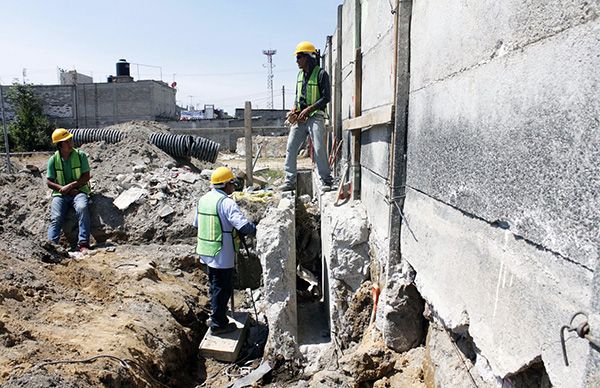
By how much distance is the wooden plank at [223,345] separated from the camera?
180 inches

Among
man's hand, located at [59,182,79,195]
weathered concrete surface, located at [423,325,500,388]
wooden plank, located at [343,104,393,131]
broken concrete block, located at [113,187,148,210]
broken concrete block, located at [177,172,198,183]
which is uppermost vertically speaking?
wooden plank, located at [343,104,393,131]

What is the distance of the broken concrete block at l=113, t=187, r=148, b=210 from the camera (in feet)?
24.9

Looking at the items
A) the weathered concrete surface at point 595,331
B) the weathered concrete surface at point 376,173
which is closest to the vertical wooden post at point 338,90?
the weathered concrete surface at point 376,173

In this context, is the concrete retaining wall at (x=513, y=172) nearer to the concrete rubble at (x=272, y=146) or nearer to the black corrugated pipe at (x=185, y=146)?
the black corrugated pipe at (x=185, y=146)

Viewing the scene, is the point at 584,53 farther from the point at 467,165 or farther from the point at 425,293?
the point at 425,293

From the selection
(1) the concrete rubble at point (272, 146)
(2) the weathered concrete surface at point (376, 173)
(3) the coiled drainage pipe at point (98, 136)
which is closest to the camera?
(2) the weathered concrete surface at point (376, 173)

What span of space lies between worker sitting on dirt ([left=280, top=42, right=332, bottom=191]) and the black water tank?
27484 millimetres

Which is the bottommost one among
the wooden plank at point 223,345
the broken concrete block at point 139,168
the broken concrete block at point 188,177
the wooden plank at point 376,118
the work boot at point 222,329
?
the wooden plank at point 223,345

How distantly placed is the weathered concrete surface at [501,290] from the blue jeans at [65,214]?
19.5 ft

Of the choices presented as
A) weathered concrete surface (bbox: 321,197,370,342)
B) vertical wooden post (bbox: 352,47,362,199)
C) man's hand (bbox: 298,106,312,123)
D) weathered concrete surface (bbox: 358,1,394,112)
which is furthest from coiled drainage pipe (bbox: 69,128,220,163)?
weathered concrete surface (bbox: 321,197,370,342)

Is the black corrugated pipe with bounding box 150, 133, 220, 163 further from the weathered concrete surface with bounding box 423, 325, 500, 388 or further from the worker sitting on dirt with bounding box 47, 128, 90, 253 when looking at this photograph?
the weathered concrete surface with bounding box 423, 325, 500, 388

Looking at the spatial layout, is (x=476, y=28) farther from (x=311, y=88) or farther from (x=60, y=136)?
Result: (x=60, y=136)

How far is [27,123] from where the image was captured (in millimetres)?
22922

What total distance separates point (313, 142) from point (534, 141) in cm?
422
